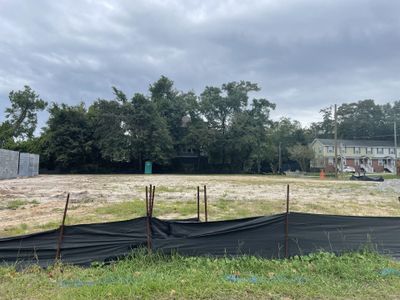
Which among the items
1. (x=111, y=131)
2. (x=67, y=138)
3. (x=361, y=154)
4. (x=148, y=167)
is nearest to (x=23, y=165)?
(x=67, y=138)

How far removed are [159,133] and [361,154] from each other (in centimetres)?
3890

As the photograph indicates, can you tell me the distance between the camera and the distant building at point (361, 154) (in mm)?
57719

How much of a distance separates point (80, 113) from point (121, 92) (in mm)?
5535

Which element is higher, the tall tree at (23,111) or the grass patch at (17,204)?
the tall tree at (23,111)

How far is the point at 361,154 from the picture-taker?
5944cm

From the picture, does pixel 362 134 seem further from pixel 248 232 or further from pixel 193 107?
pixel 248 232

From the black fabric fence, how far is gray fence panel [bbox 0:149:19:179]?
2163cm

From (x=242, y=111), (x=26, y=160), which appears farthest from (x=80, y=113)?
(x=242, y=111)

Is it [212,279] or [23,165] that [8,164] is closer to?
[23,165]

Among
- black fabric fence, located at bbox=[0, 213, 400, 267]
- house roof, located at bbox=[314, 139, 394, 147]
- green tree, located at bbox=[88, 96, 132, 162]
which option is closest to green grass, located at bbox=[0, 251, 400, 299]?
black fabric fence, located at bbox=[0, 213, 400, 267]

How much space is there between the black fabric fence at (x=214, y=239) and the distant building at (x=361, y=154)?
53787 mm

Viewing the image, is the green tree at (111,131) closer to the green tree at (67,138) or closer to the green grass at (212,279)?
the green tree at (67,138)

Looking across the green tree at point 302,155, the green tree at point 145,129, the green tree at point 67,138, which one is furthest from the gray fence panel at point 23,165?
the green tree at point 302,155

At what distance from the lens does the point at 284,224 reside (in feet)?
15.8
